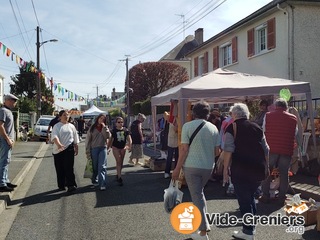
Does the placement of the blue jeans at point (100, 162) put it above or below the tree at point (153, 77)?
below

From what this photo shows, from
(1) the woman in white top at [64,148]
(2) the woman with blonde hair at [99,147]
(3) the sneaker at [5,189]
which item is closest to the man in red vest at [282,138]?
(2) the woman with blonde hair at [99,147]

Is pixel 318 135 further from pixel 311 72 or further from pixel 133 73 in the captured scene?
pixel 133 73

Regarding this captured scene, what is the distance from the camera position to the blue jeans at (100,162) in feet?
25.9

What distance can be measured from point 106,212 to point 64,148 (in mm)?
2089

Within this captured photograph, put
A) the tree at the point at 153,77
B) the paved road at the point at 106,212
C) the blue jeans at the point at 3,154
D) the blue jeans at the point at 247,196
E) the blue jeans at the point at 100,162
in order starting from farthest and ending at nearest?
the tree at the point at 153,77 → the blue jeans at the point at 100,162 → the blue jeans at the point at 3,154 → the paved road at the point at 106,212 → the blue jeans at the point at 247,196

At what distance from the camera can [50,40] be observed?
29031mm

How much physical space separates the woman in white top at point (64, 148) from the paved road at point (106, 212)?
0.39 metres

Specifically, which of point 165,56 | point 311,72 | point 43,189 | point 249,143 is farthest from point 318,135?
point 165,56

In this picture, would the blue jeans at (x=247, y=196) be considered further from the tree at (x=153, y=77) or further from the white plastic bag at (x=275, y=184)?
the tree at (x=153, y=77)

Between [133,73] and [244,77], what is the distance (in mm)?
35257

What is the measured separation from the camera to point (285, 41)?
1706cm

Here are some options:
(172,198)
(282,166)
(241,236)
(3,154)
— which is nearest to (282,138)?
(282,166)

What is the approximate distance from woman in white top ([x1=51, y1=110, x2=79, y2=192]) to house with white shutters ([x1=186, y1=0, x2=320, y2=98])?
12243mm

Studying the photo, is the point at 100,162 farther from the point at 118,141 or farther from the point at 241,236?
the point at 241,236
